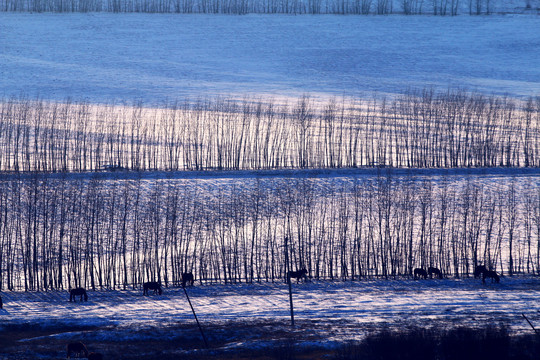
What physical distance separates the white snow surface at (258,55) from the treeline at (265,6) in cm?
226

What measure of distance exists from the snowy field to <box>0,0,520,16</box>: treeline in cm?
5348

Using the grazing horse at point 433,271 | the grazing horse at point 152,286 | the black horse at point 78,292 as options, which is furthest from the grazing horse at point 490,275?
the black horse at point 78,292

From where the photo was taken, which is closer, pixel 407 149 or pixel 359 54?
pixel 407 149

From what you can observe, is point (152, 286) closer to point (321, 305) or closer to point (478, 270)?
point (321, 305)

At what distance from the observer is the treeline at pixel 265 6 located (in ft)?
228

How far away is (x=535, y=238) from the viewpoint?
2614cm

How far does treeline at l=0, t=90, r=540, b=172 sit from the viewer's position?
34.7m

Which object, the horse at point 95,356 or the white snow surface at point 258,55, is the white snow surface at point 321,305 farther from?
the white snow surface at point 258,55

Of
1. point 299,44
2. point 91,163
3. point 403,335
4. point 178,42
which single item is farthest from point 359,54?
point 403,335

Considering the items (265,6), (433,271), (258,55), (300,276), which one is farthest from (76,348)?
(265,6)

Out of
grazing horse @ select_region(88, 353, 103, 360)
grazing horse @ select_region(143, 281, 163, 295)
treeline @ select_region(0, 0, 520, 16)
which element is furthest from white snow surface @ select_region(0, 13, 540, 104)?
grazing horse @ select_region(88, 353, 103, 360)

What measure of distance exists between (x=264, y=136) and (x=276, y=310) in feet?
67.2

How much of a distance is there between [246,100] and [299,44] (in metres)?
18.4

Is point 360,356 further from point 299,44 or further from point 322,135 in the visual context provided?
point 299,44
